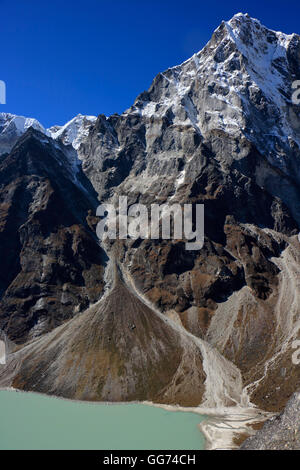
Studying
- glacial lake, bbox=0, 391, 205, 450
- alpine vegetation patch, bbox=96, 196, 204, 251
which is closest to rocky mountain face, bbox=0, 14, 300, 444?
alpine vegetation patch, bbox=96, 196, 204, 251

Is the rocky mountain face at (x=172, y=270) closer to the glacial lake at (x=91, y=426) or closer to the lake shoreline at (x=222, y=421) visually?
the lake shoreline at (x=222, y=421)

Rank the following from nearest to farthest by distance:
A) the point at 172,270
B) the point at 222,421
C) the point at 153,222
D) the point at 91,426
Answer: the point at 91,426 → the point at 222,421 → the point at 172,270 → the point at 153,222

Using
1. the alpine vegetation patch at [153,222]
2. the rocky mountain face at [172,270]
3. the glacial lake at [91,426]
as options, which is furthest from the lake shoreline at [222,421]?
the alpine vegetation patch at [153,222]

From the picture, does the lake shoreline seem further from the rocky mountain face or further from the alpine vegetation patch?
the alpine vegetation patch

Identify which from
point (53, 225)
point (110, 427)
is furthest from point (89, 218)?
point (110, 427)

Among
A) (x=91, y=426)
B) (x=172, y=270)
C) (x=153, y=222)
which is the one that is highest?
(x=153, y=222)

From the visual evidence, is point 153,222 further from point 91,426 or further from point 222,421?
point 91,426

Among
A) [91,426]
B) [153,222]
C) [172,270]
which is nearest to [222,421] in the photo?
[91,426]
